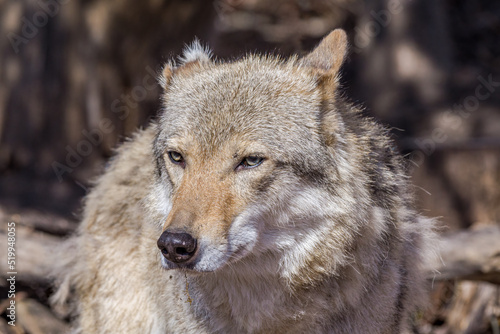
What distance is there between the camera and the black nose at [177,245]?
3373mm

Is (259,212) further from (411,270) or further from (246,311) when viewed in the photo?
(411,270)

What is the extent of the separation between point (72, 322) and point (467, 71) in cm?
889

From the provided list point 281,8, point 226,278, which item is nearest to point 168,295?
point 226,278

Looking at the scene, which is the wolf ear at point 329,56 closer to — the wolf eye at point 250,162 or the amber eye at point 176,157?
the wolf eye at point 250,162

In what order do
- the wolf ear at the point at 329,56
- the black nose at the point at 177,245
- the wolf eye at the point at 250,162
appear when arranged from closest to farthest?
the black nose at the point at 177,245 < the wolf eye at the point at 250,162 < the wolf ear at the point at 329,56

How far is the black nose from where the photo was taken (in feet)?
11.1

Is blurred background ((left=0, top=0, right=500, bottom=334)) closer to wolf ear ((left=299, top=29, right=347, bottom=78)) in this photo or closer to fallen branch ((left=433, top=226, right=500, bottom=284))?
Answer: fallen branch ((left=433, top=226, right=500, bottom=284))

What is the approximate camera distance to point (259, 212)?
12.3ft

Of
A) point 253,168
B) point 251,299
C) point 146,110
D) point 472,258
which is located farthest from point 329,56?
point 146,110

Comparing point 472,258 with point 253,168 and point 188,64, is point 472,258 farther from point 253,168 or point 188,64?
point 188,64

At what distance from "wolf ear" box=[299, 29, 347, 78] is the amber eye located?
1109 millimetres

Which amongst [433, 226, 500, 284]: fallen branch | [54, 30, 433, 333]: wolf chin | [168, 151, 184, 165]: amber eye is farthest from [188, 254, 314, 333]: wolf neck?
[433, 226, 500, 284]: fallen branch

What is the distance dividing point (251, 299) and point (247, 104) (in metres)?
1.27

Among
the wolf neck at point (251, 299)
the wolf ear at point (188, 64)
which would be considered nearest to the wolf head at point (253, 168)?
the wolf neck at point (251, 299)
